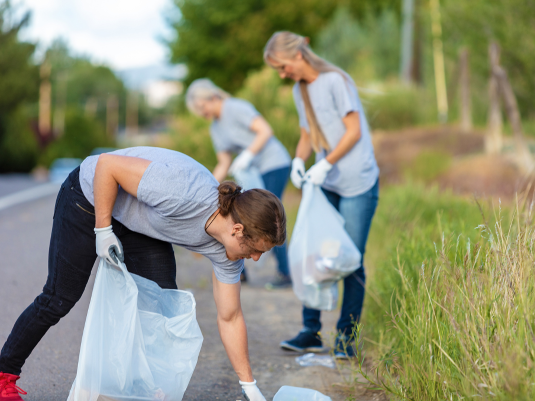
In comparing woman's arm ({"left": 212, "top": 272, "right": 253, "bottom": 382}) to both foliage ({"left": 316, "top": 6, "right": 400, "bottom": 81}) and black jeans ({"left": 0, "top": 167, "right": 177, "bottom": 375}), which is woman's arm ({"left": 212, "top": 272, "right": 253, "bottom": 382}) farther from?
foliage ({"left": 316, "top": 6, "right": 400, "bottom": 81})

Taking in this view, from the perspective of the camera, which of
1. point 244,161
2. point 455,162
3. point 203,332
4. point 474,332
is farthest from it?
point 455,162

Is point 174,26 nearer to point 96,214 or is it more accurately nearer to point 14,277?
point 14,277

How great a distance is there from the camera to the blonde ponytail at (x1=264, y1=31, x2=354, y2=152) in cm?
347

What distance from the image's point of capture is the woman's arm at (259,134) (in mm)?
5094

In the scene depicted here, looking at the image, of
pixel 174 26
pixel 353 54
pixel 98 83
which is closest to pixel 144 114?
pixel 98 83

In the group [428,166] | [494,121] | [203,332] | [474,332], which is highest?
[494,121]

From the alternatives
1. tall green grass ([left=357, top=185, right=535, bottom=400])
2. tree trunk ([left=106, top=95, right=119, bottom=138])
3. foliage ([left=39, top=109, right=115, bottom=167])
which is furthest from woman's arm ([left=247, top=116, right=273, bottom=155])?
tree trunk ([left=106, top=95, right=119, bottom=138])

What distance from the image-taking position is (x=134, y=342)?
8.03 feet

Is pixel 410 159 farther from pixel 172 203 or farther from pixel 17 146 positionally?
pixel 17 146

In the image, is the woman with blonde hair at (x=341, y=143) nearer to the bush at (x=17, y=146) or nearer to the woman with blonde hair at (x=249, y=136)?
the woman with blonde hair at (x=249, y=136)

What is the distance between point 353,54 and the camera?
19.3 metres

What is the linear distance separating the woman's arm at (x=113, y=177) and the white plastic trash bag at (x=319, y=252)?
4.19 ft

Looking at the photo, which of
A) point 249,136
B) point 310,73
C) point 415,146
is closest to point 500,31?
point 415,146

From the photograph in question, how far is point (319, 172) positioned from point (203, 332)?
4.33ft
